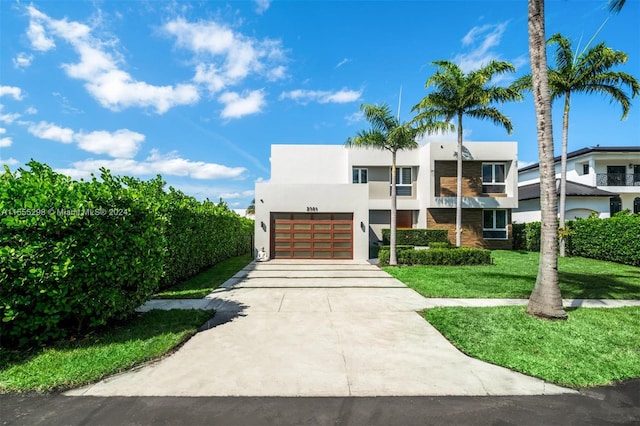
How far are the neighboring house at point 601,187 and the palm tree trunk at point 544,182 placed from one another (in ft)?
71.7

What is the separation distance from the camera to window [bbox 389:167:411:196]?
915 inches

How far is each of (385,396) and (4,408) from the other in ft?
14.2

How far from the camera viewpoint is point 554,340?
5.44 meters

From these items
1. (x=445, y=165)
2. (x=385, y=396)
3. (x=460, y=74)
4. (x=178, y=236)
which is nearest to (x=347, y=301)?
(x=385, y=396)

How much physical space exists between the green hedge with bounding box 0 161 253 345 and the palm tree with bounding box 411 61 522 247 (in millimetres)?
14463

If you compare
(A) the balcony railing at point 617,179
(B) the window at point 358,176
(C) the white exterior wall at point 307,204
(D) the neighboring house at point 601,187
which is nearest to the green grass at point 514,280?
(C) the white exterior wall at point 307,204

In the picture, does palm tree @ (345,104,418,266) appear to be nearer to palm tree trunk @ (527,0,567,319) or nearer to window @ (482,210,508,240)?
palm tree trunk @ (527,0,567,319)

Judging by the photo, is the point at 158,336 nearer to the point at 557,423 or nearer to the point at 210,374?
the point at 210,374

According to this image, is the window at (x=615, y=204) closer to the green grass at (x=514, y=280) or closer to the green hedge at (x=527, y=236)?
the green hedge at (x=527, y=236)

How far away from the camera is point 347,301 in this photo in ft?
27.1

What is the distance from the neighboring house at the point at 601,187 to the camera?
81.3ft

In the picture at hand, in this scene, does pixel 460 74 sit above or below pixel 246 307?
above

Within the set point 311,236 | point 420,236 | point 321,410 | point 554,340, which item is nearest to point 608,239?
point 420,236

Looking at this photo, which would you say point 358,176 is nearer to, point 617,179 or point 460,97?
point 460,97
